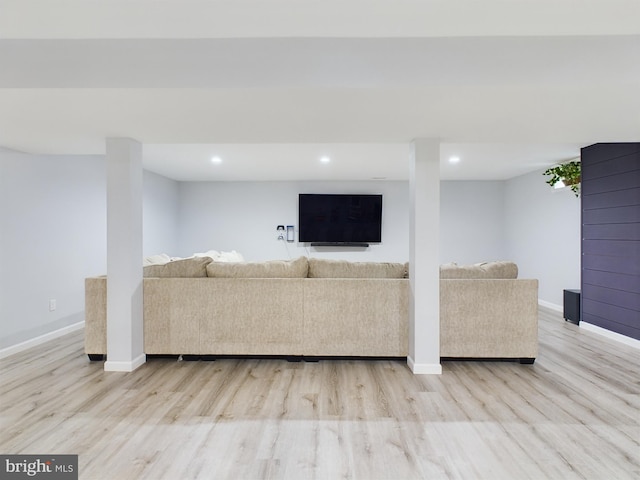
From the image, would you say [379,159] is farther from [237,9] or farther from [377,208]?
[237,9]

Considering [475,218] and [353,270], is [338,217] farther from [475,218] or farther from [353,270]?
[353,270]

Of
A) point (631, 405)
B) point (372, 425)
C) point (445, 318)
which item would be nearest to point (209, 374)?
point (372, 425)

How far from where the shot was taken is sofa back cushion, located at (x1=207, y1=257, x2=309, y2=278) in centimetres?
337

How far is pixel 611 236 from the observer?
162 inches

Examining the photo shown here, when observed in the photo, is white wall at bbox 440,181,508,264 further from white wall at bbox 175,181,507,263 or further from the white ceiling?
the white ceiling

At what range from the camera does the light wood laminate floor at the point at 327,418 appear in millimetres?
1826

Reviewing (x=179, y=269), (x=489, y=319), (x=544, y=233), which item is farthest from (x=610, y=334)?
(x=179, y=269)

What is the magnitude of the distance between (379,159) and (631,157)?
Answer: 2925 millimetres

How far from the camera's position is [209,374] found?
301 cm

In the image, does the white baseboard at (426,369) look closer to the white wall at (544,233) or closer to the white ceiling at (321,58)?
the white ceiling at (321,58)

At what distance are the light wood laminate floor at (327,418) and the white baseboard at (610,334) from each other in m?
0.57

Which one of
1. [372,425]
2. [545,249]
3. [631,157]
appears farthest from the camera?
[545,249]

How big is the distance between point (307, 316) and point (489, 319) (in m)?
1.70

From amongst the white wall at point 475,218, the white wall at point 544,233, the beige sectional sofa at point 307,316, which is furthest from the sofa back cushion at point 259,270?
the white wall at point 475,218
